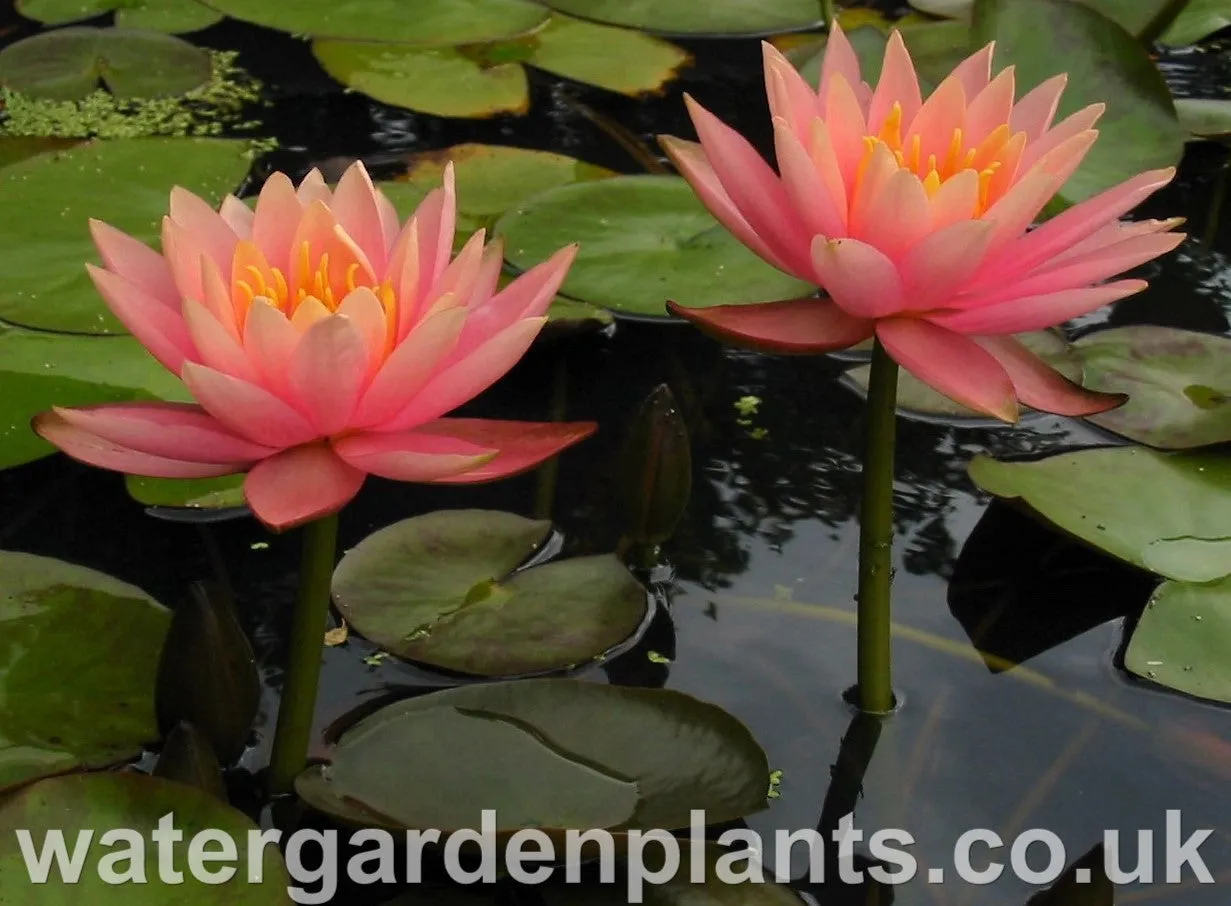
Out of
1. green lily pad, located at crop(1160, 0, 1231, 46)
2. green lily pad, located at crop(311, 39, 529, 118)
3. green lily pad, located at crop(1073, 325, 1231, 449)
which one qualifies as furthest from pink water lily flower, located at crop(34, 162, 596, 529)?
green lily pad, located at crop(1160, 0, 1231, 46)

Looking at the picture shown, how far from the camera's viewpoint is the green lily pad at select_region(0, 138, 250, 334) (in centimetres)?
149

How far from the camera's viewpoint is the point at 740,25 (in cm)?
242

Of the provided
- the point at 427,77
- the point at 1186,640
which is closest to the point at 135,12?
the point at 427,77

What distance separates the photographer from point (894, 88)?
3.39 ft

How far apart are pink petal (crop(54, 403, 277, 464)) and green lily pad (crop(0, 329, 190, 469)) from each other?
0.53 metres

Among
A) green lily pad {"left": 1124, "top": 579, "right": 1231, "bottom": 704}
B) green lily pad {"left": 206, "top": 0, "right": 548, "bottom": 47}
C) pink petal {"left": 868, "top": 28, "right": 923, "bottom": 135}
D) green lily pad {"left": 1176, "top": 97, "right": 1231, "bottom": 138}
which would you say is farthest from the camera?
green lily pad {"left": 206, "top": 0, "right": 548, "bottom": 47}

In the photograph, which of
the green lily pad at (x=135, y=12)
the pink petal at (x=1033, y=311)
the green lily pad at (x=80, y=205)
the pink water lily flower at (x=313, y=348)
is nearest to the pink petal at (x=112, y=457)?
the pink water lily flower at (x=313, y=348)

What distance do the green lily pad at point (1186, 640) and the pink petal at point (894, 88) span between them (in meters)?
0.52

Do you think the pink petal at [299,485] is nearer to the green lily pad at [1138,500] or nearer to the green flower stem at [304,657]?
the green flower stem at [304,657]

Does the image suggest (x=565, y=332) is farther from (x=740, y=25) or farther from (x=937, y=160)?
(x=740, y=25)

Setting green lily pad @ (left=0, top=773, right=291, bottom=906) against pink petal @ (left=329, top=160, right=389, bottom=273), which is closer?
green lily pad @ (left=0, top=773, right=291, bottom=906)

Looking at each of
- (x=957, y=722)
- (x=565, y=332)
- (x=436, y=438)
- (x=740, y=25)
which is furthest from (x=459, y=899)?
(x=740, y=25)

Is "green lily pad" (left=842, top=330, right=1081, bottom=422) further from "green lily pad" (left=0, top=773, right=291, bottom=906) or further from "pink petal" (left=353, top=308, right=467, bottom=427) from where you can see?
"green lily pad" (left=0, top=773, right=291, bottom=906)

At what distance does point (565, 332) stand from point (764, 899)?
813mm
